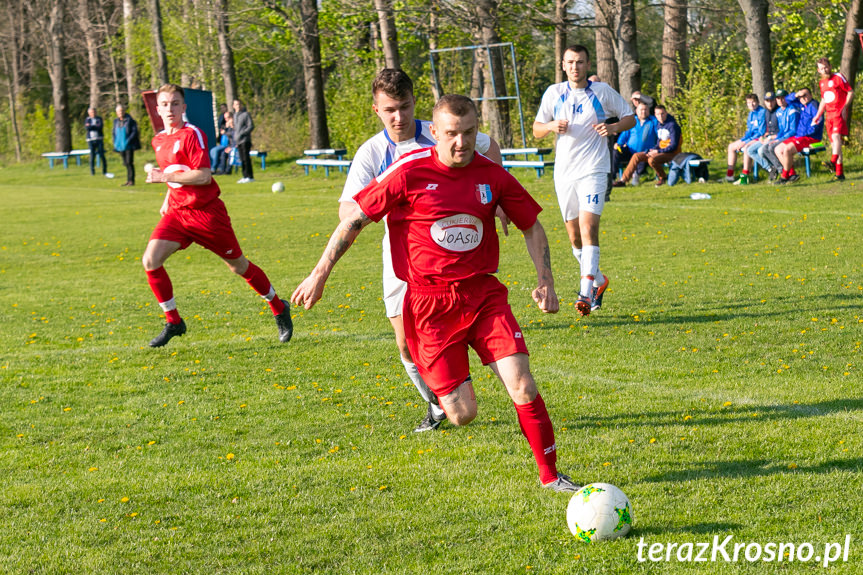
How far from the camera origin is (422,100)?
31.8 m

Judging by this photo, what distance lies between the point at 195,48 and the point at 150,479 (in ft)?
124

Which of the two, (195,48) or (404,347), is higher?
(195,48)

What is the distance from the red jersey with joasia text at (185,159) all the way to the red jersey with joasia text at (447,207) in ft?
13.3

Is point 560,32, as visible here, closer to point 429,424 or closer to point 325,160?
point 325,160

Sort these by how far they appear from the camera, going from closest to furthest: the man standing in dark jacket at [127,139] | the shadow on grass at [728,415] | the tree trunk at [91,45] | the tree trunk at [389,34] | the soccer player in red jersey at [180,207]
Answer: the shadow on grass at [728,415], the soccer player in red jersey at [180,207], the tree trunk at [389,34], the man standing in dark jacket at [127,139], the tree trunk at [91,45]

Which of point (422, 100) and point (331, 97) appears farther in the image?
point (331, 97)

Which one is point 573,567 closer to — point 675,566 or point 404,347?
point 675,566

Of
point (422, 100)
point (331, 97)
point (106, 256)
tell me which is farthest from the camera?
point (331, 97)

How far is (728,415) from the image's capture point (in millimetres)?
5508

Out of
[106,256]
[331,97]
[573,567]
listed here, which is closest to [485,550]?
[573,567]

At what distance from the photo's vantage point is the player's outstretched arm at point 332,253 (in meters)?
4.46

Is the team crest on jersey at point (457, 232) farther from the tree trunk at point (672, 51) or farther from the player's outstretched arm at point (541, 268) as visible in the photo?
the tree trunk at point (672, 51)

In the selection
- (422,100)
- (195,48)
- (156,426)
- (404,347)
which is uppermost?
(195,48)

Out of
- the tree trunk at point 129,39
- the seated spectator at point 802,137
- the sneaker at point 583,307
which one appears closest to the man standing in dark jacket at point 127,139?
the tree trunk at point 129,39
